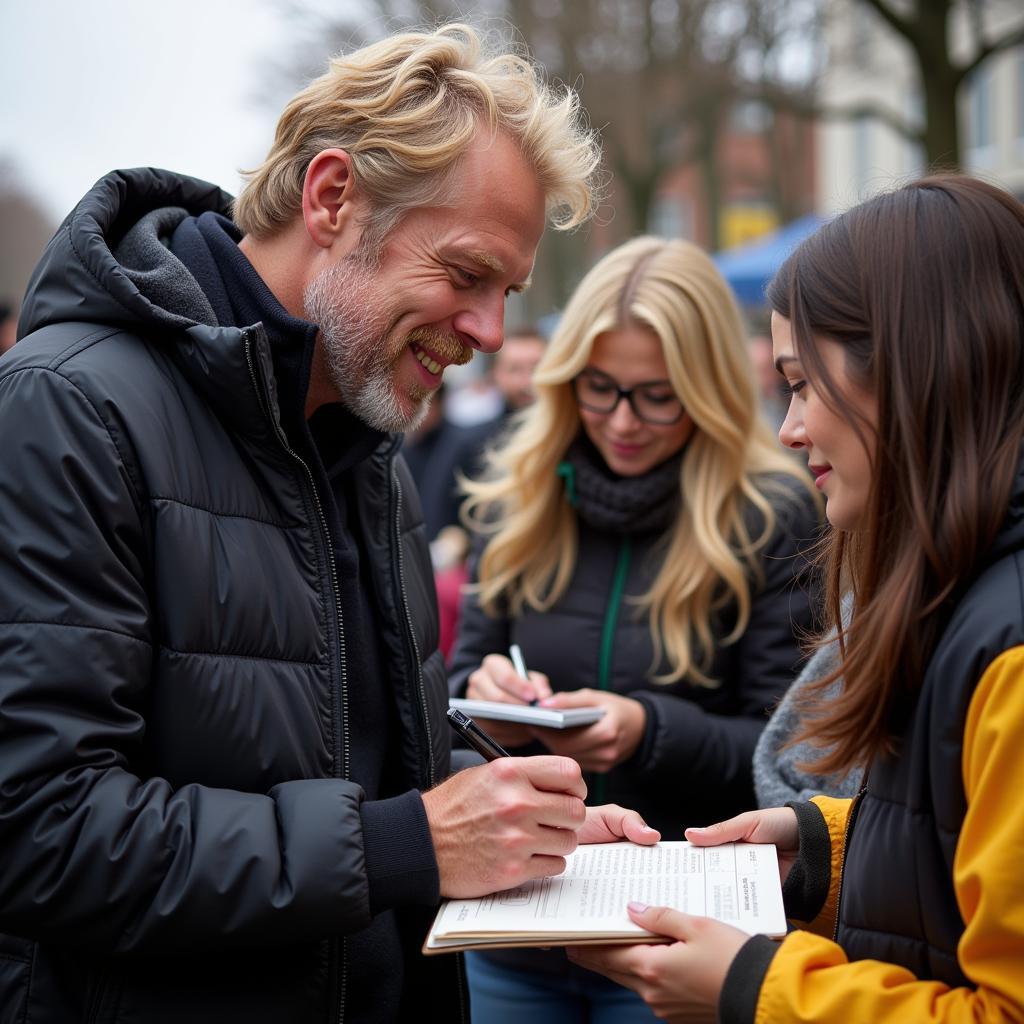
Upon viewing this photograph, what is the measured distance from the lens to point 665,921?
5.52 ft

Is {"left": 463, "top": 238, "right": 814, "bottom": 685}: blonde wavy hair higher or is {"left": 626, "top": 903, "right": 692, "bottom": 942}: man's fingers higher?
{"left": 463, "top": 238, "right": 814, "bottom": 685}: blonde wavy hair

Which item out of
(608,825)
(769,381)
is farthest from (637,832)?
(769,381)

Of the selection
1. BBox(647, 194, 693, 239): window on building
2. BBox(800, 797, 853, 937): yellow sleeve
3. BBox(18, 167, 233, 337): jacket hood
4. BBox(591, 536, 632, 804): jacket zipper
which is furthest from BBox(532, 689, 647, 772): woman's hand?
BBox(647, 194, 693, 239): window on building

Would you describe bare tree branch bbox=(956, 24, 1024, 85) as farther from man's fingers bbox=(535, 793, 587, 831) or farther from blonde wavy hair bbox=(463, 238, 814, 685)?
man's fingers bbox=(535, 793, 587, 831)

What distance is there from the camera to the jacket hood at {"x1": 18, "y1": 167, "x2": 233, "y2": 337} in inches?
75.4

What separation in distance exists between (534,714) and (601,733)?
0.21 m

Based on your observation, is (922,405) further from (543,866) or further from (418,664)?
(418,664)

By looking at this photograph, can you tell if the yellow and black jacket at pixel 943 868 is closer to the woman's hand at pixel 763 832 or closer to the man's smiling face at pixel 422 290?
the woman's hand at pixel 763 832

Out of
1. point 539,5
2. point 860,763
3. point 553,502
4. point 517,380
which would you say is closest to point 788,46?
point 539,5

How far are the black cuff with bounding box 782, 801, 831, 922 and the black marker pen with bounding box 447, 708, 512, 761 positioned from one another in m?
0.56

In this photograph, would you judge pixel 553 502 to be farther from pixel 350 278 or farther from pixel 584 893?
pixel 584 893

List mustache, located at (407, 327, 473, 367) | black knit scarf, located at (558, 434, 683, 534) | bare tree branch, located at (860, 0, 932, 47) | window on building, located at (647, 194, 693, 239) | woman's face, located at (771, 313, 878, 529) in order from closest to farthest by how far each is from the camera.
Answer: woman's face, located at (771, 313, 878, 529) → mustache, located at (407, 327, 473, 367) → black knit scarf, located at (558, 434, 683, 534) → bare tree branch, located at (860, 0, 932, 47) → window on building, located at (647, 194, 693, 239)

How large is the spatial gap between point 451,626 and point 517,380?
3324 mm

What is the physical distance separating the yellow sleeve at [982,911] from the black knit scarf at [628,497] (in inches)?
67.4
